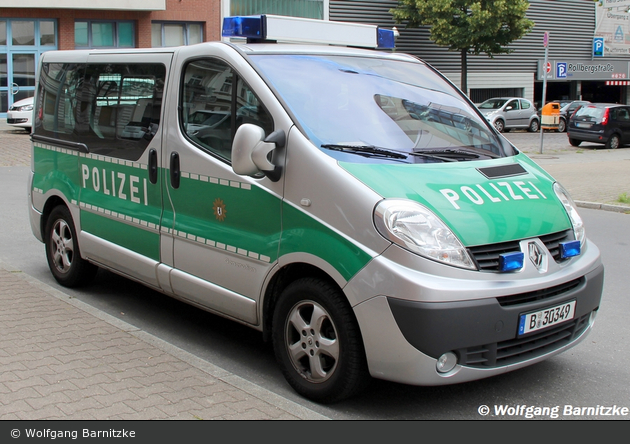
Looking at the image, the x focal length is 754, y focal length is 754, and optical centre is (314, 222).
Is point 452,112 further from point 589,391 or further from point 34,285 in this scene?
point 34,285

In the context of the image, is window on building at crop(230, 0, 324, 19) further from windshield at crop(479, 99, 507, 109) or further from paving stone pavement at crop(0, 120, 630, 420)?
paving stone pavement at crop(0, 120, 630, 420)

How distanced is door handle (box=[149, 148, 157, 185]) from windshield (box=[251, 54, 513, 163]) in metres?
1.06

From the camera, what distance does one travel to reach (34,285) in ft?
20.5

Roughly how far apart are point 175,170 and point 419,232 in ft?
6.25

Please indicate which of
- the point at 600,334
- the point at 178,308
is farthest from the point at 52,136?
the point at 600,334

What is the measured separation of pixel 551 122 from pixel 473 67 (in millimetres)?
21491

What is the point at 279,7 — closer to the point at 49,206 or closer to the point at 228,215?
the point at 49,206

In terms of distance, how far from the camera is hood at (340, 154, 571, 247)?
12.2ft

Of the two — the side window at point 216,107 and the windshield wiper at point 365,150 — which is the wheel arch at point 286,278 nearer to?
the windshield wiper at point 365,150

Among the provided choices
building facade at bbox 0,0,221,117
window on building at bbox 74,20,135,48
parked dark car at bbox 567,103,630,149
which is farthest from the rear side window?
window on building at bbox 74,20,135,48

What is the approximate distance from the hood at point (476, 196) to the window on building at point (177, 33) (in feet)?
88.7

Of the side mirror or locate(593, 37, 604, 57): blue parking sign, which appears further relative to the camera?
locate(593, 37, 604, 57): blue parking sign

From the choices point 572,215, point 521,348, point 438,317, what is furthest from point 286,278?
point 572,215

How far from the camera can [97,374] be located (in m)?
4.26
